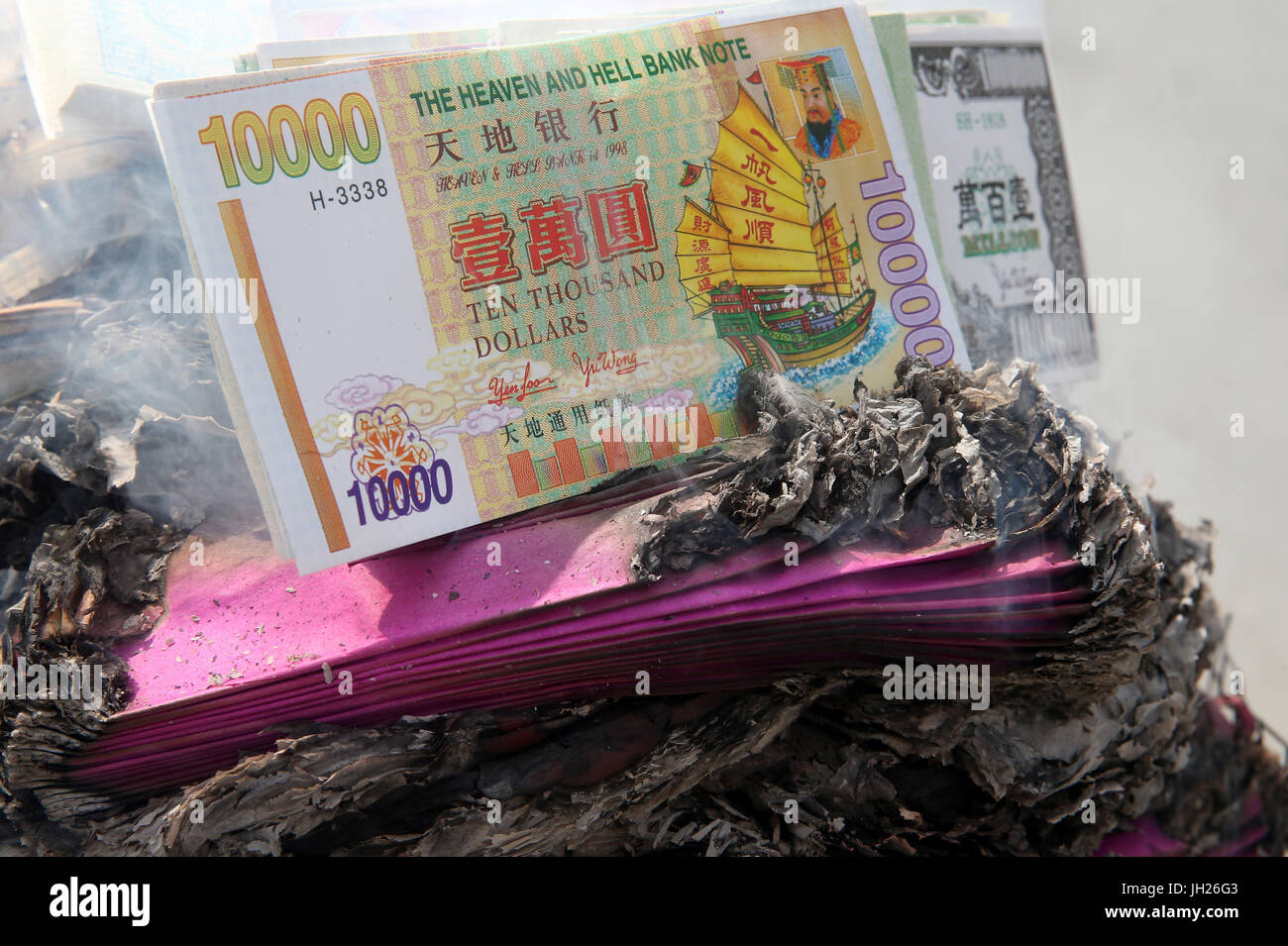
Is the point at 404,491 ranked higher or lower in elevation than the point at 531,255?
lower

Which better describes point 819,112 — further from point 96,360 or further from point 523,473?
point 96,360

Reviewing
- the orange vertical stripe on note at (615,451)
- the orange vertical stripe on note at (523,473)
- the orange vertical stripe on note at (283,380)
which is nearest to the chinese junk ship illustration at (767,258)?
the orange vertical stripe on note at (615,451)

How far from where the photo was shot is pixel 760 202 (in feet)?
7.19

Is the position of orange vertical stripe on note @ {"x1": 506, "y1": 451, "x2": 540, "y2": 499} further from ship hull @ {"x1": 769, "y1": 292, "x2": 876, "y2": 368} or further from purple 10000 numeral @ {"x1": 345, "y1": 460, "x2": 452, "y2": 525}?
ship hull @ {"x1": 769, "y1": 292, "x2": 876, "y2": 368}

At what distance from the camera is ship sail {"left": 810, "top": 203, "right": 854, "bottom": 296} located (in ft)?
7.39

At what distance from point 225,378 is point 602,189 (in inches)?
34.6

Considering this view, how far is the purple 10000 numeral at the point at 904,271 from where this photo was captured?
7.61 feet

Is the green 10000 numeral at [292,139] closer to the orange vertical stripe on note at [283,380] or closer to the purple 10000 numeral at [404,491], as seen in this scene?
the orange vertical stripe on note at [283,380]

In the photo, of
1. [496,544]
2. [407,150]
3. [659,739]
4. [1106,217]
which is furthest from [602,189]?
[1106,217]

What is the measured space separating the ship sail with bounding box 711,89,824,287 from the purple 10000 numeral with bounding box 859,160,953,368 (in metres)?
0.20

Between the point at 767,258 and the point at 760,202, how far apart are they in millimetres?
132

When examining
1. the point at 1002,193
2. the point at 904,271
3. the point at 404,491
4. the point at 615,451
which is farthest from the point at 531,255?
the point at 1002,193

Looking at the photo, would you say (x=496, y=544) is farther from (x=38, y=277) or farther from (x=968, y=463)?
(x=38, y=277)

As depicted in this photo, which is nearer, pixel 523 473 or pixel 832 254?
pixel 523 473
